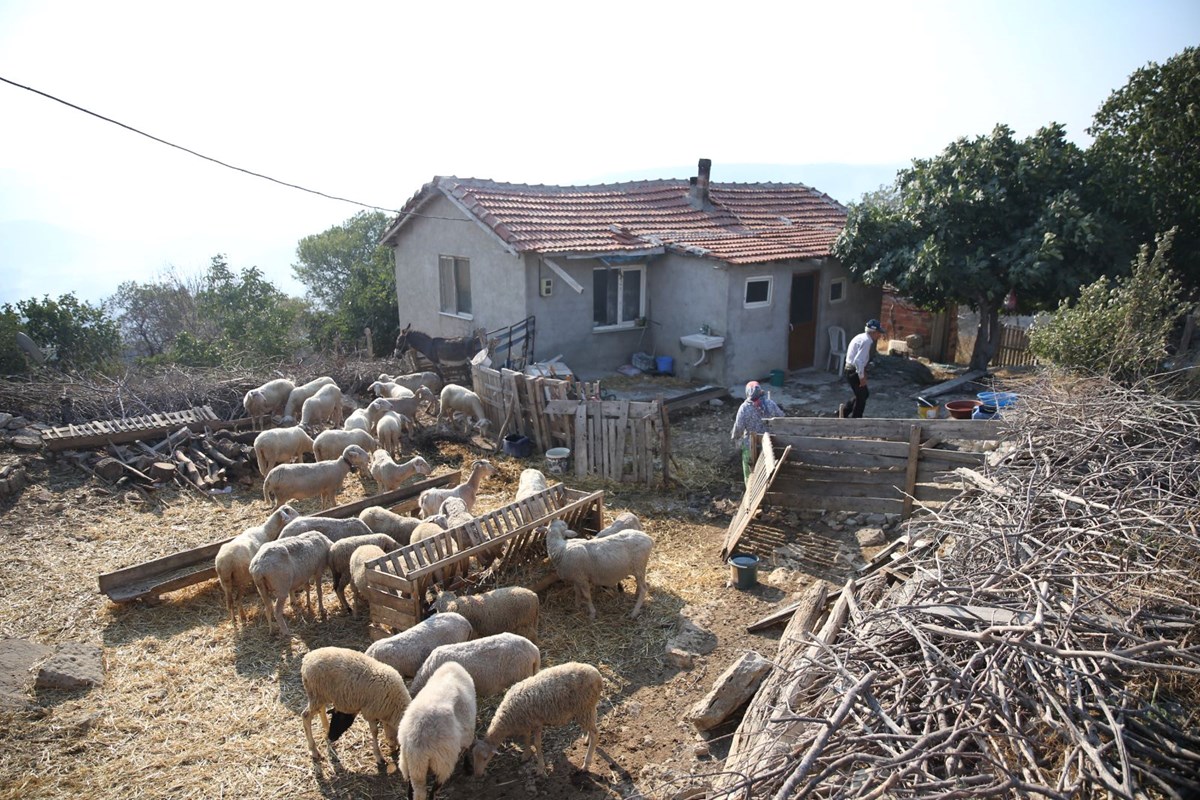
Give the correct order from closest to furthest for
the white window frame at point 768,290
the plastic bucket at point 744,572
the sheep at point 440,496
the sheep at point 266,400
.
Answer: the plastic bucket at point 744,572 < the sheep at point 440,496 < the sheep at point 266,400 < the white window frame at point 768,290

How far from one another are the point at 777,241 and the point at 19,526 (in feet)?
49.8

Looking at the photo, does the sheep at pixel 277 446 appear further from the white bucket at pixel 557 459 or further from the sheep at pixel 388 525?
the white bucket at pixel 557 459

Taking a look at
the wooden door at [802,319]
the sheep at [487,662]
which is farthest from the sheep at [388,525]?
the wooden door at [802,319]

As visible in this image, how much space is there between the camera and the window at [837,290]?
18641mm

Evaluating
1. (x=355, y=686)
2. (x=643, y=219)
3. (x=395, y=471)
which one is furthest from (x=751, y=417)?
(x=643, y=219)

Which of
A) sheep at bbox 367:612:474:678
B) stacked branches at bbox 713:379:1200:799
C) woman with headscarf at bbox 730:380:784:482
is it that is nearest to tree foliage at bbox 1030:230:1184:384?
stacked branches at bbox 713:379:1200:799

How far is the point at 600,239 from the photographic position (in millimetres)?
16672

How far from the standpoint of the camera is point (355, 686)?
5.48 m

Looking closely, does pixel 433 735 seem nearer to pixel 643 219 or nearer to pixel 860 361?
pixel 860 361

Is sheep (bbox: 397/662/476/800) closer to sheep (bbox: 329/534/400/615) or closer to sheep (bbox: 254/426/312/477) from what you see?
sheep (bbox: 329/534/400/615)

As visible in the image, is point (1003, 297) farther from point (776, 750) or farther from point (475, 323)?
point (776, 750)

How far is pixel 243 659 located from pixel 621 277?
12.2m

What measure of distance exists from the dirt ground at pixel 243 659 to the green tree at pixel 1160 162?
10.5 meters

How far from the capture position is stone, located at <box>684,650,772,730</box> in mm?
5891
